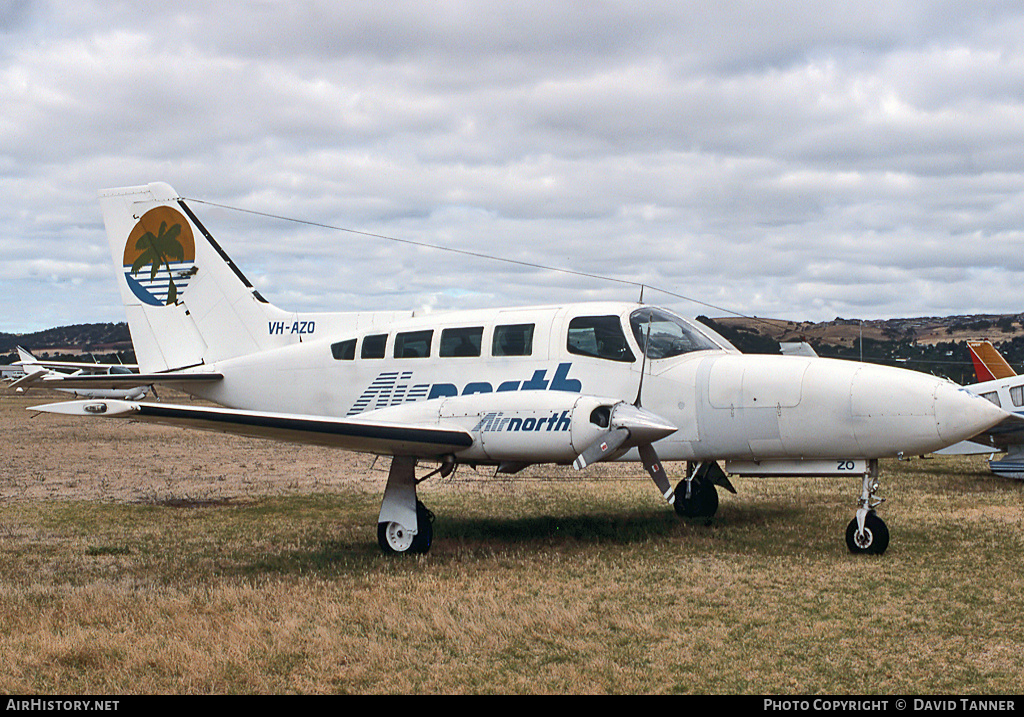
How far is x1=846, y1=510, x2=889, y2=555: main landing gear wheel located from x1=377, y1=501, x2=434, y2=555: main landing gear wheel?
4971mm

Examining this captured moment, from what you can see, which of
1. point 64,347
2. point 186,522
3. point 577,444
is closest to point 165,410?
point 577,444

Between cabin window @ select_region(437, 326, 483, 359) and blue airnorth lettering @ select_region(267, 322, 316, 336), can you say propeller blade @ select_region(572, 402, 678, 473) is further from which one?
blue airnorth lettering @ select_region(267, 322, 316, 336)

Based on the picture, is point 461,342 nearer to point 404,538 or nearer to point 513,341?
point 513,341

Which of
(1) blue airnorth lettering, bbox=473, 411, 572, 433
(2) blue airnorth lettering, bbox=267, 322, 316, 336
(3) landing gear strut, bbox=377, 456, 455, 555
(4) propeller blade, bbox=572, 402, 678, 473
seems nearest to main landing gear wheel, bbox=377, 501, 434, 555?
(3) landing gear strut, bbox=377, 456, 455, 555

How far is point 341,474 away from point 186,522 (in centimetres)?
691

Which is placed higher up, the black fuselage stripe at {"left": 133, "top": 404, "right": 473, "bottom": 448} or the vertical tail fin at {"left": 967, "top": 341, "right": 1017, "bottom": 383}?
the vertical tail fin at {"left": 967, "top": 341, "right": 1017, "bottom": 383}

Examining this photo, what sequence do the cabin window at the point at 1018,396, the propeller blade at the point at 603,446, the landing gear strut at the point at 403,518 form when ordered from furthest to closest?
the cabin window at the point at 1018,396 → the landing gear strut at the point at 403,518 → the propeller blade at the point at 603,446

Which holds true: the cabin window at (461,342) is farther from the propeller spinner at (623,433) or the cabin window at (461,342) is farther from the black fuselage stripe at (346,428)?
the propeller spinner at (623,433)

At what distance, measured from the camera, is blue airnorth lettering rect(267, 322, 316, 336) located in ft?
44.2

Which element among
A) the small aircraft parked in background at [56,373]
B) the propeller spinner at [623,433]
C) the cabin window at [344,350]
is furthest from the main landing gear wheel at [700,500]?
the small aircraft parked in background at [56,373]

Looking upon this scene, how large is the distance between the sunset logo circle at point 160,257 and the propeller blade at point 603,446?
7765 mm

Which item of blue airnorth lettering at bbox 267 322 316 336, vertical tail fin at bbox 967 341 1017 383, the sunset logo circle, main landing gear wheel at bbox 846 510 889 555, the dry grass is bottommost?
the dry grass

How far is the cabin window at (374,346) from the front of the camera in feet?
40.2

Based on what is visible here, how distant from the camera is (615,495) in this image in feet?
53.1
